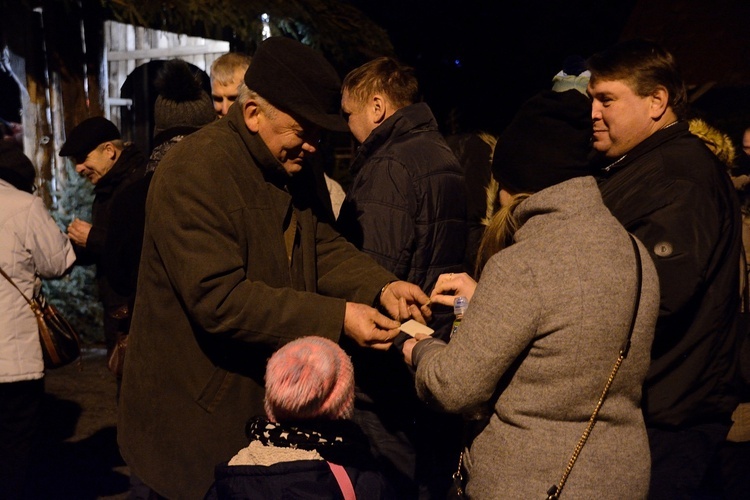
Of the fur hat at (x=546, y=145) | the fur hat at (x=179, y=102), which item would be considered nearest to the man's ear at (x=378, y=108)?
the fur hat at (x=179, y=102)

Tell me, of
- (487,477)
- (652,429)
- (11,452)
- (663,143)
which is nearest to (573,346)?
(487,477)

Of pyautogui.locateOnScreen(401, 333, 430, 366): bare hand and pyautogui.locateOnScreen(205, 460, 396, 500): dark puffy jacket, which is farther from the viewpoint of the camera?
pyautogui.locateOnScreen(401, 333, 430, 366): bare hand

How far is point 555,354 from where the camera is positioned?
2.41m

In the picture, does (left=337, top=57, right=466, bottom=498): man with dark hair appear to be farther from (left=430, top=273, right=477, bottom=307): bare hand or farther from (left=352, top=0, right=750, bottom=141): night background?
(left=352, top=0, right=750, bottom=141): night background

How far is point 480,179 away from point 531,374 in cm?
447

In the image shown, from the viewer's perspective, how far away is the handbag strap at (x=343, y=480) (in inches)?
104

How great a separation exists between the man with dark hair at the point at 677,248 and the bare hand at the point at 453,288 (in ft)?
2.09

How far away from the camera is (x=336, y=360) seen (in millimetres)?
2707

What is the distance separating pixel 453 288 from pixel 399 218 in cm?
91

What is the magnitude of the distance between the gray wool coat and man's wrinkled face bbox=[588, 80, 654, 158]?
32.9 inches

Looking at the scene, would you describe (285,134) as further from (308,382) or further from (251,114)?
(308,382)

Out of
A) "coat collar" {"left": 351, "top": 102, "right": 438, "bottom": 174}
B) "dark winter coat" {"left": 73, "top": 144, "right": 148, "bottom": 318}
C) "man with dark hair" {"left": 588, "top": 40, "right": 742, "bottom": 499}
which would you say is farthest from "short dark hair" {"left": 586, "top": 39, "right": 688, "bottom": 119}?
"dark winter coat" {"left": 73, "top": 144, "right": 148, "bottom": 318}

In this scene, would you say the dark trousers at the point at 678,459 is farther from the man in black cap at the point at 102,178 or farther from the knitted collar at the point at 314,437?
the man in black cap at the point at 102,178

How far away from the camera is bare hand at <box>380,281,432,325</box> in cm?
319
